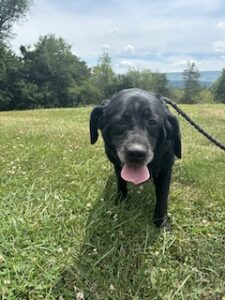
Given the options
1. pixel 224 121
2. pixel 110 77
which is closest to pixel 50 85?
pixel 110 77

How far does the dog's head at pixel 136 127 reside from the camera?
310 cm

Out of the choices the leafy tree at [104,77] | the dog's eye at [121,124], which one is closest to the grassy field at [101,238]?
the dog's eye at [121,124]

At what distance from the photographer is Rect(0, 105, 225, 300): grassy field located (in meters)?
3.09

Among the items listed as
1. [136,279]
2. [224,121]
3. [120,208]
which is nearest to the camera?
[136,279]

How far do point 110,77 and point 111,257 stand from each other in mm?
62803

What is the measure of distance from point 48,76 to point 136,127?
48.7 metres

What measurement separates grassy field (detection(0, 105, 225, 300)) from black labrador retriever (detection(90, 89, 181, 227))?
1.79 ft

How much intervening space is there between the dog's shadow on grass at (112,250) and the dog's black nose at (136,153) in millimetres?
807

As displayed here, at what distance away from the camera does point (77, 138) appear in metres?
7.59

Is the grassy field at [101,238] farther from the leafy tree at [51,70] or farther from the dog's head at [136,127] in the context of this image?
the leafy tree at [51,70]

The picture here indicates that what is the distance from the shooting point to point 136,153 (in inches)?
120

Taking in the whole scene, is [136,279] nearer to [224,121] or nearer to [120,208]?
[120,208]

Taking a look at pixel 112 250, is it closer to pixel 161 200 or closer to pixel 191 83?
pixel 161 200

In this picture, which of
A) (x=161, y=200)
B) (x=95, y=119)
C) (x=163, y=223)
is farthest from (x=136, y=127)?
(x=163, y=223)
